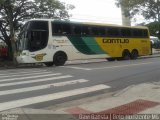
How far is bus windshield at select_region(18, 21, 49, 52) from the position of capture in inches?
881

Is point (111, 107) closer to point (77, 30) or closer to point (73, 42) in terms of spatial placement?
point (73, 42)

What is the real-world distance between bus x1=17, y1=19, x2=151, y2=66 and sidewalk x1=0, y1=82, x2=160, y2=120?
1224cm

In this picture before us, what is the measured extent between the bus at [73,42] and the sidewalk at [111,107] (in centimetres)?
1224

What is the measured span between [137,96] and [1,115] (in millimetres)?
4218

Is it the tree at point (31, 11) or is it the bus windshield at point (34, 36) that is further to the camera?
the tree at point (31, 11)

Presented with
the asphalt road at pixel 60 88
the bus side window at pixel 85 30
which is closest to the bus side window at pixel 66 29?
the bus side window at pixel 85 30

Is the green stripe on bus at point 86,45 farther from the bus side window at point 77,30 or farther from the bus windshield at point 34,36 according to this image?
the bus windshield at point 34,36

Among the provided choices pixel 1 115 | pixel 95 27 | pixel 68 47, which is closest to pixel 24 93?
pixel 1 115

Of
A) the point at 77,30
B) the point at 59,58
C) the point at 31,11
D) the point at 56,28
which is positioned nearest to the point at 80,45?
the point at 77,30

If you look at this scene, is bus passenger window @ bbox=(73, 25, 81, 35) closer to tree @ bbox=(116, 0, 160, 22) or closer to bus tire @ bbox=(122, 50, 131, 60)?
bus tire @ bbox=(122, 50, 131, 60)

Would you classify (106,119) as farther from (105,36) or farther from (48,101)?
(105,36)

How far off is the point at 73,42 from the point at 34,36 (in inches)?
130

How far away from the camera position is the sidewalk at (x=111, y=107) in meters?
8.26

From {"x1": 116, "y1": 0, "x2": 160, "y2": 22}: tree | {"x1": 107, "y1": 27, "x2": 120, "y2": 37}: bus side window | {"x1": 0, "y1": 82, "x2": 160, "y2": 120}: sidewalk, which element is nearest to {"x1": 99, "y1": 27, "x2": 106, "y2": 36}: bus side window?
{"x1": 107, "y1": 27, "x2": 120, "y2": 37}: bus side window
